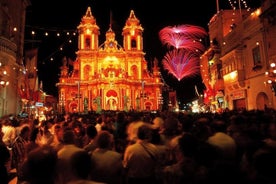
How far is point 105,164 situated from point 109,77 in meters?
52.0

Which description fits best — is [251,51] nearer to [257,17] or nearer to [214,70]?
[257,17]

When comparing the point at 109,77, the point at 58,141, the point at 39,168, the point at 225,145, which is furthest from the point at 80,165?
the point at 109,77

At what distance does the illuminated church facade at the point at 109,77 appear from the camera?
55.9 meters

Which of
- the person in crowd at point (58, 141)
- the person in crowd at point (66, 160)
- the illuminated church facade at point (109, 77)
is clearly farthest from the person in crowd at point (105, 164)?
the illuminated church facade at point (109, 77)

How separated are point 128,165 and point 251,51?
26.4m

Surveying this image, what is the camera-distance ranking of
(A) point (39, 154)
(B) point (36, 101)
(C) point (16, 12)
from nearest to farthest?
(A) point (39, 154) → (C) point (16, 12) → (B) point (36, 101)

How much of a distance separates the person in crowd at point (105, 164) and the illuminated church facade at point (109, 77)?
48664mm

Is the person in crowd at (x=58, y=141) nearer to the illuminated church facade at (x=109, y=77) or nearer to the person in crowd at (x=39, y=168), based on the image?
the person in crowd at (x=39, y=168)

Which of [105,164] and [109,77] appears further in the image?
[109,77]

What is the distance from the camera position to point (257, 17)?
25.4 m

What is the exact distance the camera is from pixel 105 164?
429 centimetres

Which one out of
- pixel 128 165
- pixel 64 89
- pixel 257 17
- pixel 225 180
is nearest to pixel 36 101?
pixel 64 89

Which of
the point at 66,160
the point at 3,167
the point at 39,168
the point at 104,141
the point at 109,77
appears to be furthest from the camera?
the point at 109,77

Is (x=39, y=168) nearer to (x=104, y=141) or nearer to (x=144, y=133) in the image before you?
(x=104, y=141)
